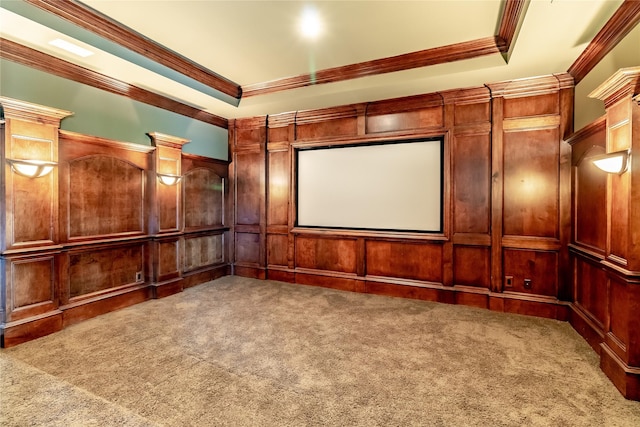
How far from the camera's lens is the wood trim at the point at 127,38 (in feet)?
8.23

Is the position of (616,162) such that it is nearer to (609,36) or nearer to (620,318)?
(620,318)

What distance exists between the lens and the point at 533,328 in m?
3.15

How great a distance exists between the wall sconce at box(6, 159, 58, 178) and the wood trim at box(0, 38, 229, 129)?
0.94 meters

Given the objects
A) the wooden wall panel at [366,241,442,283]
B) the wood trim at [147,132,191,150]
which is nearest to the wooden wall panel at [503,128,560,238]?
the wooden wall panel at [366,241,442,283]

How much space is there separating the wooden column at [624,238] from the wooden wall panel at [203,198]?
474 cm

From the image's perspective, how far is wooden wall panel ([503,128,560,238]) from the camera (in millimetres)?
3463

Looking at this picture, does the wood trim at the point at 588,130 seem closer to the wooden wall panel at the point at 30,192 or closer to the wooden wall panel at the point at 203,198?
the wooden wall panel at the point at 203,198

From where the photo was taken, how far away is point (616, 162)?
210 cm

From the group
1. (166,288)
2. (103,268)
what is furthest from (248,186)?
(103,268)

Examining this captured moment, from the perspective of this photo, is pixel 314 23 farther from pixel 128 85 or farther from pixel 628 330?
pixel 628 330

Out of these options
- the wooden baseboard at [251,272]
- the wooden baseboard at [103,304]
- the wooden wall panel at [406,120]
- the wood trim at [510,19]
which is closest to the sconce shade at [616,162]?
the wood trim at [510,19]

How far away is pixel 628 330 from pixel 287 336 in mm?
2566

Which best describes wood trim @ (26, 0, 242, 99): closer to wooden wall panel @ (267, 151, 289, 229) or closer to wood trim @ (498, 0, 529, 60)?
wooden wall panel @ (267, 151, 289, 229)

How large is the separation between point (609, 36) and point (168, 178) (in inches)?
190
